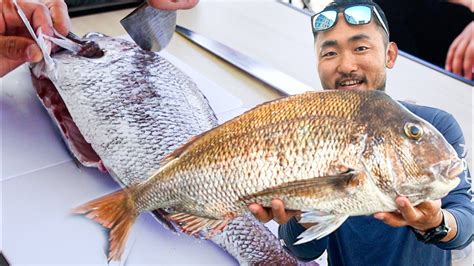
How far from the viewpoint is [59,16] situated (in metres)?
1.00

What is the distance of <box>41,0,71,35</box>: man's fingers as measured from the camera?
3.23 ft

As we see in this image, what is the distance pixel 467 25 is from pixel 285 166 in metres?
0.94

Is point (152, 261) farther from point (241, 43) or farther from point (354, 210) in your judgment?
point (241, 43)

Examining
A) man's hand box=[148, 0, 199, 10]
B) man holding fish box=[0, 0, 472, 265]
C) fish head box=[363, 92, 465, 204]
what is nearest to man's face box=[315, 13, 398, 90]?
man holding fish box=[0, 0, 472, 265]

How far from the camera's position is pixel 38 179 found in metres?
0.88

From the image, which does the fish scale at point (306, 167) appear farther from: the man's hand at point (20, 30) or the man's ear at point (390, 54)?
the man's hand at point (20, 30)

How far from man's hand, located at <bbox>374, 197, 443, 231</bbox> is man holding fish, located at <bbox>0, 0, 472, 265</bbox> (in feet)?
0.04

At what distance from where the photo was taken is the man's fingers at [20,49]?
35.4 inches

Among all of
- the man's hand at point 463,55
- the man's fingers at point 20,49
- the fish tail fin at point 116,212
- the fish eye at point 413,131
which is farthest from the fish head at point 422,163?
the man's hand at point 463,55

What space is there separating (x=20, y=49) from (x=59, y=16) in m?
0.11

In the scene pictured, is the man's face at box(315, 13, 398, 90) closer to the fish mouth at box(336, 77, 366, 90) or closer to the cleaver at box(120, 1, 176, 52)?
the fish mouth at box(336, 77, 366, 90)

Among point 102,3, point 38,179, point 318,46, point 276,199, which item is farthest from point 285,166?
point 102,3

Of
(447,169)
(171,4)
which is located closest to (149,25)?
(171,4)

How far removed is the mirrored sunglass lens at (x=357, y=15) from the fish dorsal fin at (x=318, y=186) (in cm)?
19
